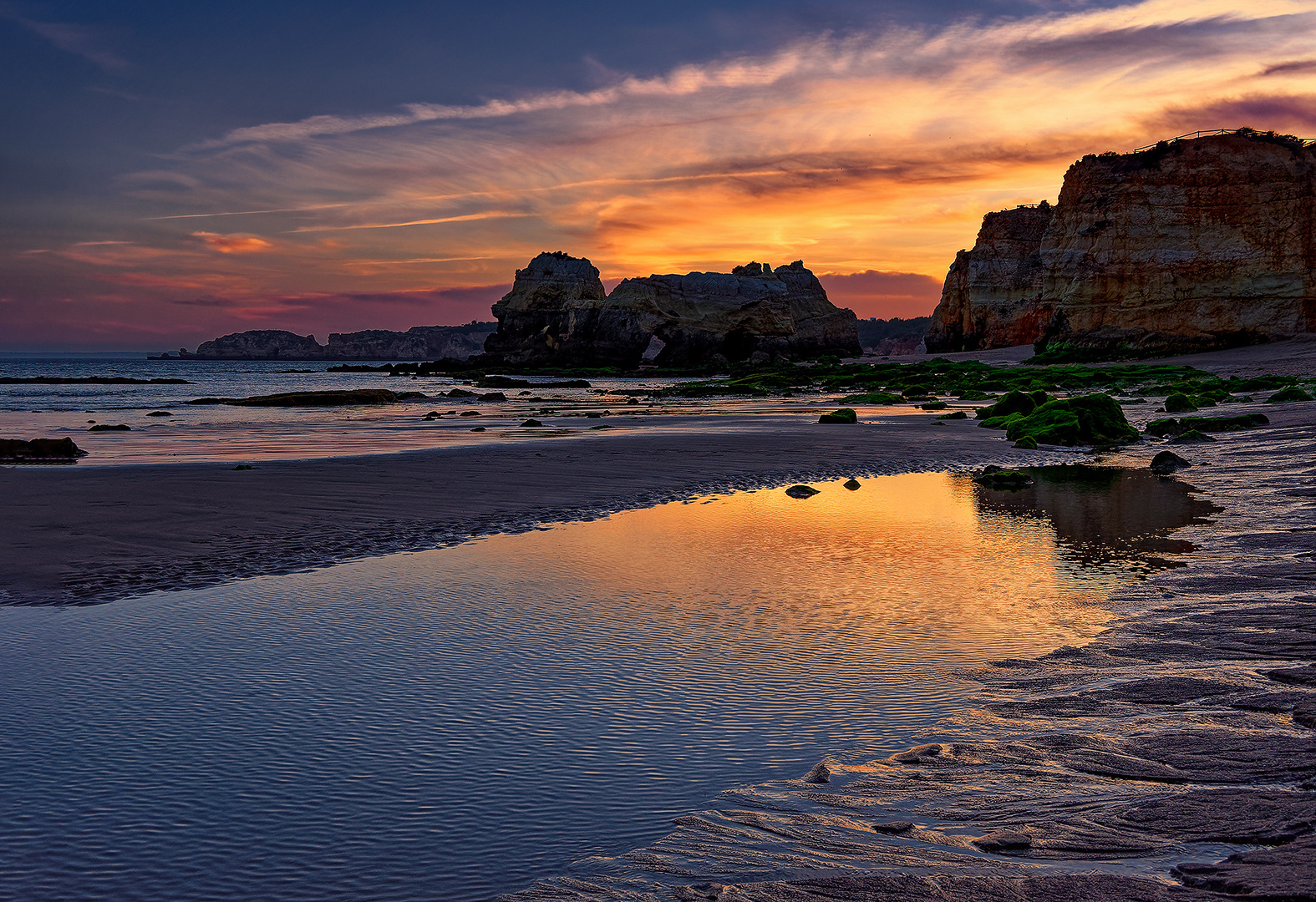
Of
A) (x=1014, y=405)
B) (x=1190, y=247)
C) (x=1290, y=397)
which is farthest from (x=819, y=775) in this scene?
(x=1190, y=247)

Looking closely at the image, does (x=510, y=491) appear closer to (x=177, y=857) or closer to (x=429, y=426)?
(x=177, y=857)

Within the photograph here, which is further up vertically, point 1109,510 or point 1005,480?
point 1005,480

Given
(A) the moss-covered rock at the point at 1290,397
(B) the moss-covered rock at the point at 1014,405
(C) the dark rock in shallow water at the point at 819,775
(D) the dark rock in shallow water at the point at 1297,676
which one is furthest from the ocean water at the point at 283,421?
(D) the dark rock in shallow water at the point at 1297,676

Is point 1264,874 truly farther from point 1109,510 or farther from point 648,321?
point 648,321

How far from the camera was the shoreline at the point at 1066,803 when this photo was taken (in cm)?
286

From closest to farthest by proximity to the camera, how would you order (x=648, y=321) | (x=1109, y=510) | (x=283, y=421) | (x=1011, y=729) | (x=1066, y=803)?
(x=1066, y=803) → (x=1011, y=729) → (x=1109, y=510) → (x=283, y=421) → (x=648, y=321)

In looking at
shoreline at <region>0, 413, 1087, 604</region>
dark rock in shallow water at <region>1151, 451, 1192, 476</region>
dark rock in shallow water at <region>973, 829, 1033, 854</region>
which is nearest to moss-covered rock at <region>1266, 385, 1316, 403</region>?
shoreline at <region>0, 413, 1087, 604</region>

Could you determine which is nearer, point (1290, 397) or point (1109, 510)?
point (1109, 510)

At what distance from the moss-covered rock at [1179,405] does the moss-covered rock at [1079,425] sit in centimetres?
498

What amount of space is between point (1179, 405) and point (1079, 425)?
7.37 metres

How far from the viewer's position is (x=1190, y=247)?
51.1m

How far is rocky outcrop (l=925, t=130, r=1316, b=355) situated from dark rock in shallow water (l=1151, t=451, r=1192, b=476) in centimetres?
4285

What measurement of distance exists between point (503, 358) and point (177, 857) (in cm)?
9873

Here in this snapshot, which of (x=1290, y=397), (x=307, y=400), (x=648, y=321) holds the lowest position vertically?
(x=1290, y=397)
